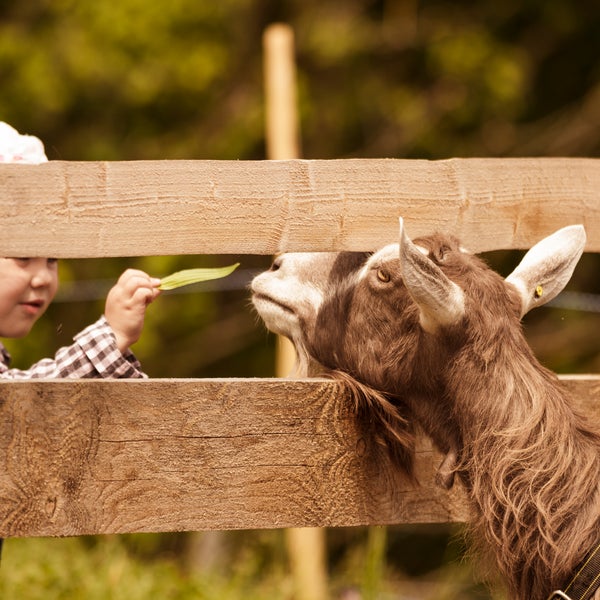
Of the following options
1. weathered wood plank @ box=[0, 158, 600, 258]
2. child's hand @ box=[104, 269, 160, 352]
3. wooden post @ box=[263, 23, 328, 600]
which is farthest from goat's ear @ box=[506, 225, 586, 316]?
wooden post @ box=[263, 23, 328, 600]

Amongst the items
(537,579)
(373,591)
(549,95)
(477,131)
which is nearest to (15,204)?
(537,579)

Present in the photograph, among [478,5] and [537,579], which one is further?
[478,5]

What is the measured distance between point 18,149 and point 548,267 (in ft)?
4.31

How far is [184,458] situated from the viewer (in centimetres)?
254

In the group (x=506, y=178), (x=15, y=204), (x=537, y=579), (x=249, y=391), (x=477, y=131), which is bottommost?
(x=537, y=579)

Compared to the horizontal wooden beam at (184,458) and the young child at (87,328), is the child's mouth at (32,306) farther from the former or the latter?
the horizontal wooden beam at (184,458)

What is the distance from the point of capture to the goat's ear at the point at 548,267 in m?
2.80

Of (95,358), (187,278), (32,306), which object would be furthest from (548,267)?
(32,306)

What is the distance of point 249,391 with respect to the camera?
2.57 m

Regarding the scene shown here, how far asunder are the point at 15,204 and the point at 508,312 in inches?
44.9

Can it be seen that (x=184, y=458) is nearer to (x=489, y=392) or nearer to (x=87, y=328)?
(x=87, y=328)

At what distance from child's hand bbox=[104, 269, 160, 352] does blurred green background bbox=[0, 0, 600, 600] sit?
25.0ft

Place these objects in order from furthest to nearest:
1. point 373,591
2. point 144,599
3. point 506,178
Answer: point 144,599 < point 373,591 < point 506,178

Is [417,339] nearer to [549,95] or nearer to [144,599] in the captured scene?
[144,599]
